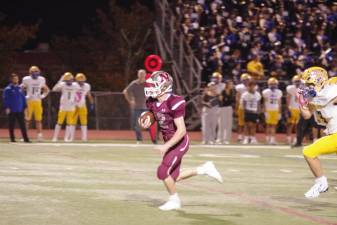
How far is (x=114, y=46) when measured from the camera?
42.8m

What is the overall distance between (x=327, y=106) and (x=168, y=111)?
7.08 ft

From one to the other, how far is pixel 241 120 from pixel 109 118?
21.7 feet

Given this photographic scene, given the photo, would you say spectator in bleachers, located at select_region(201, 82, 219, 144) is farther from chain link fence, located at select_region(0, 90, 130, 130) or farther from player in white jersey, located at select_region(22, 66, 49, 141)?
chain link fence, located at select_region(0, 90, 130, 130)

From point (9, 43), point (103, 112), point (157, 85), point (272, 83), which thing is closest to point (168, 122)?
point (157, 85)

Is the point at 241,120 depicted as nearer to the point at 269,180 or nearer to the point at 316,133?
the point at 316,133

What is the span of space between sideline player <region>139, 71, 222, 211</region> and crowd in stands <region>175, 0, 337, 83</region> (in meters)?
15.5

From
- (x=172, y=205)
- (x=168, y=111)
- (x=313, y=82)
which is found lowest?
(x=172, y=205)

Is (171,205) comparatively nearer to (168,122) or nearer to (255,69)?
(168,122)

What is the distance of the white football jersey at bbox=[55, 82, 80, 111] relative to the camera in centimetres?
1941

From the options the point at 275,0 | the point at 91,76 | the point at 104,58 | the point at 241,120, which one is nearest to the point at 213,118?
the point at 241,120

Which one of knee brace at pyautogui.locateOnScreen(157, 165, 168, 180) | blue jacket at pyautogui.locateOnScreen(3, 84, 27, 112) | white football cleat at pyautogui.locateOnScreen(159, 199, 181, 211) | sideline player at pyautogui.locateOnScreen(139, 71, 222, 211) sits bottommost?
white football cleat at pyautogui.locateOnScreen(159, 199, 181, 211)

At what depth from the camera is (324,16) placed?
2642 cm

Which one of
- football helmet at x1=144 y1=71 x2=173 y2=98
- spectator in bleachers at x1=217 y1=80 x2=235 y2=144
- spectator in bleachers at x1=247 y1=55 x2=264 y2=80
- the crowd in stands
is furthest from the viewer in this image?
the crowd in stands

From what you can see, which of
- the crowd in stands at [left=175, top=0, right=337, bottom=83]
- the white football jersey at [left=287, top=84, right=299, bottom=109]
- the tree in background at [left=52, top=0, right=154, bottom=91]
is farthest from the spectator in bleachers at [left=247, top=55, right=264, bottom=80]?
the tree in background at [left=52, top=0, right=154, bottom=91]
